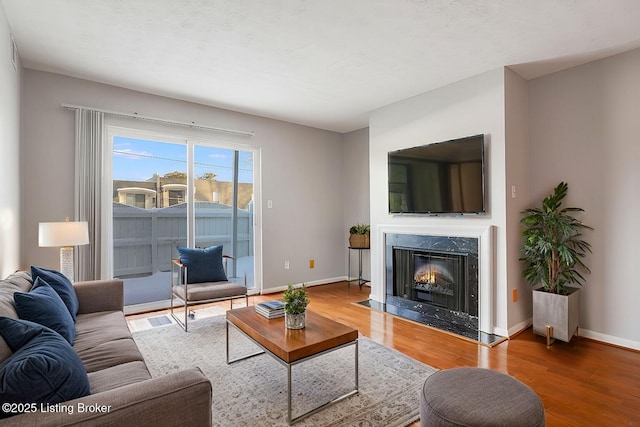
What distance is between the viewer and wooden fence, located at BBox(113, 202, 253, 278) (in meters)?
3.89

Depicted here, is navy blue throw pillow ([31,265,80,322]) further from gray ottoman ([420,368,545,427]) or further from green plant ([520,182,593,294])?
green plant ([520,182,593,294])

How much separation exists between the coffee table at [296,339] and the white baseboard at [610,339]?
8.07 ft

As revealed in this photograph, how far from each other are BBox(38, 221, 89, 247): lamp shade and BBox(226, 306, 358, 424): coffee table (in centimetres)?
160

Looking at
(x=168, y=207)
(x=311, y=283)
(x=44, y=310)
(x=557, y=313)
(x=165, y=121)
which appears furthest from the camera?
(x=311, y=283)

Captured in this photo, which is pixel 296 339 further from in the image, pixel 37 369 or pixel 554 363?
pixel 554 363

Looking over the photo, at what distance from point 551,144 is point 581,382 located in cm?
220

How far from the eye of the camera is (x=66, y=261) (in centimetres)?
305

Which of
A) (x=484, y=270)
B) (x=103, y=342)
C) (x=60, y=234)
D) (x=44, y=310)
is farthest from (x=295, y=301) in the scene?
(x=60, y=234)

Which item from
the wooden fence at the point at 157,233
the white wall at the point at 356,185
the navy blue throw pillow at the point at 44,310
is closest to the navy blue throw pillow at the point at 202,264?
the wooden fence at the point at 157,233

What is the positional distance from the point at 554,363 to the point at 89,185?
4627 millimetres

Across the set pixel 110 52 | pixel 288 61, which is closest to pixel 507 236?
pixel 288 61

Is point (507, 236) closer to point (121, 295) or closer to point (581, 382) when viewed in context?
point (581, 382)

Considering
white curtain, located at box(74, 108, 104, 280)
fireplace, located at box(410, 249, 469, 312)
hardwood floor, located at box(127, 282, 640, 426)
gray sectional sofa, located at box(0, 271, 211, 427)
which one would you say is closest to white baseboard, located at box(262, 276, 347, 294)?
hardwood floor, located at box(127, 282, 640, 426)

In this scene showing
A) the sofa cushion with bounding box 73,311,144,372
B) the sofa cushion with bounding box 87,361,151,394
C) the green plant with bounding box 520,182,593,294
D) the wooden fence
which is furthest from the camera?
the wooden fence
